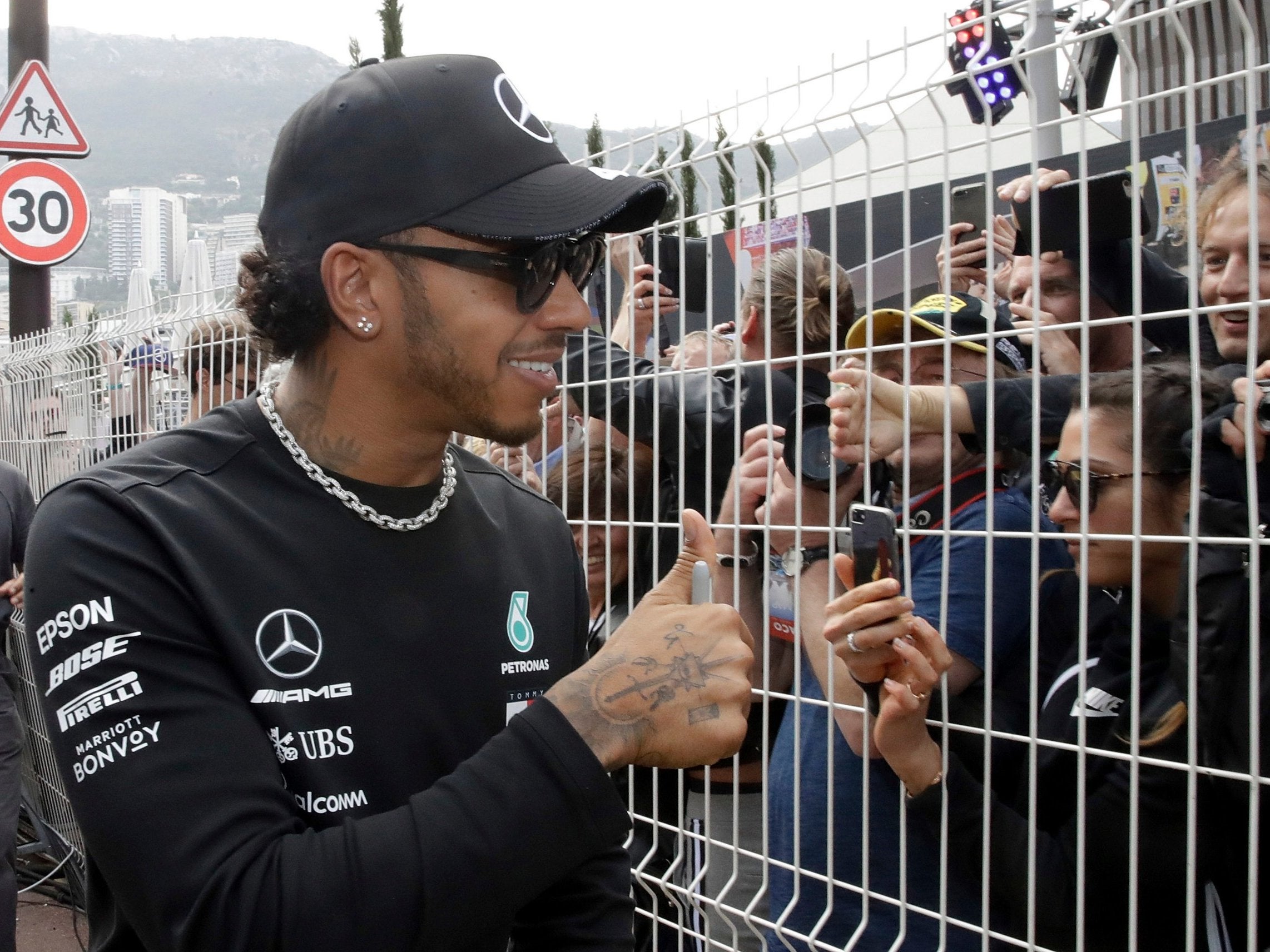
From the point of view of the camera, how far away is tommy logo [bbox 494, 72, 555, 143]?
1445mm

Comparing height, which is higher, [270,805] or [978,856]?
[270,805]

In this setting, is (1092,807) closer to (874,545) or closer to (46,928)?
(874,545)

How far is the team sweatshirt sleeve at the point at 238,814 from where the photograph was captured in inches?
42.9

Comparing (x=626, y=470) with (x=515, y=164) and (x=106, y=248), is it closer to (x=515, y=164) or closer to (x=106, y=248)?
(x=515, y=164)

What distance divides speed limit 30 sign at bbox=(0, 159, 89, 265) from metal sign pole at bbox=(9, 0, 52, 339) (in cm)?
26

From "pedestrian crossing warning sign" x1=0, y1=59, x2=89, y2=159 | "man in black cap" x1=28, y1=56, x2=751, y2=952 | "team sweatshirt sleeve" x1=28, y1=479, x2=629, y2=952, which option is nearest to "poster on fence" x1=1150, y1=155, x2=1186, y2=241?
"man in black cap" x1=28, y1=56, x2=751, y2=952

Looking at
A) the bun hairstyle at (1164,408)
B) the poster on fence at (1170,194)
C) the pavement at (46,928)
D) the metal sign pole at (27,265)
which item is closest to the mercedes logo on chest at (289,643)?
the bun hairstyle at (1164,408)

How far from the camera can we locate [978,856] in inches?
76.9

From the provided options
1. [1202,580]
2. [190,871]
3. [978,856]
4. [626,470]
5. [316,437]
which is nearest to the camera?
[190,871]

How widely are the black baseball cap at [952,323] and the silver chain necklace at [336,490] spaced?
958mm

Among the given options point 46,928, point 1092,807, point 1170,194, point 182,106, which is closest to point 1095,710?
point 1092,807

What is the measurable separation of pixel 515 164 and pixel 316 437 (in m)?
0.47

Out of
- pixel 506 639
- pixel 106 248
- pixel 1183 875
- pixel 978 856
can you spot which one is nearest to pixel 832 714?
pixel 978 856

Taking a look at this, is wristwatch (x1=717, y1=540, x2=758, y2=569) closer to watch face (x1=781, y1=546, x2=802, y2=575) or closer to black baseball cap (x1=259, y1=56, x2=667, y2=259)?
watch face (x1=781, y1=546, x2=802, y2=575)
